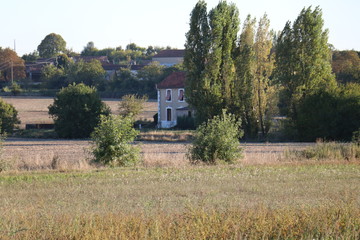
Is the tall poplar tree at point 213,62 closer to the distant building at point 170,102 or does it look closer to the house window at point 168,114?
the distant building at point 170,102

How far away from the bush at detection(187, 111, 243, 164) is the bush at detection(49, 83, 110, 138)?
1307 inches

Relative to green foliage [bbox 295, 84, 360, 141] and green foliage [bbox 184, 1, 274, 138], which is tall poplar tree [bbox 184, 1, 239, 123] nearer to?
green foliage [bbox 184, 1, 274, 138]

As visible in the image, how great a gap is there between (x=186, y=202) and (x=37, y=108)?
78.7 m

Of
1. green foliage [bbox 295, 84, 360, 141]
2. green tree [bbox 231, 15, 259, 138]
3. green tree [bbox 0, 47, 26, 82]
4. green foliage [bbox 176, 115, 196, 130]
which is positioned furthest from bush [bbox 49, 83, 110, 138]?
green tree [bbox 0, 47, 26, 82]

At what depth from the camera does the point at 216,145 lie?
19.1 meters

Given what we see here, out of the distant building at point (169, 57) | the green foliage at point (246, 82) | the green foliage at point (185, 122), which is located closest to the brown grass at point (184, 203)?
the green foliage at point (246, 82)

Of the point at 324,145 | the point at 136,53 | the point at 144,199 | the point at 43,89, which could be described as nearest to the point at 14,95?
the point at 43,89

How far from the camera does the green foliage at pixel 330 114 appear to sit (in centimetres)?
3981

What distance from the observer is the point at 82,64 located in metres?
107

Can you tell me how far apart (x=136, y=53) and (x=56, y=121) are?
367ft

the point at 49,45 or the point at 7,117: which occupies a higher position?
the point at 49,45

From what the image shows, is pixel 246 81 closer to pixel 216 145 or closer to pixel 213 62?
pixel 213 62

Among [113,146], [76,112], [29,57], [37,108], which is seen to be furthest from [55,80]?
[113,146]

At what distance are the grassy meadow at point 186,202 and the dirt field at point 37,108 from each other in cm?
4884
